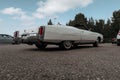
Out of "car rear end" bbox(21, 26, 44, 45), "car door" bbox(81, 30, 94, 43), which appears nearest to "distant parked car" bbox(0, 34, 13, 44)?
"car rear end" bbox(21, 26, 44, 45)

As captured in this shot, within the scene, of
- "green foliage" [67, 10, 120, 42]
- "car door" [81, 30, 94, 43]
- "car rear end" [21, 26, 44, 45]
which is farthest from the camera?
"green foliage" [67, 10, 120, 42]

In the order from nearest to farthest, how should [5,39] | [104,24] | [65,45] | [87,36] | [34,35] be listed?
[34,35], [65,45], [87,36], [5,39], [104,24]

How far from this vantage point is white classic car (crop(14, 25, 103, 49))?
34.3 feet

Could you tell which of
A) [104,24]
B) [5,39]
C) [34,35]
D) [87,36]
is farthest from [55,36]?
[104,24]

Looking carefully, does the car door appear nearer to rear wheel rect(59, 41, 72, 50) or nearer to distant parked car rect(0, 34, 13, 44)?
rear wheel rect(59, 41, 72, 50)

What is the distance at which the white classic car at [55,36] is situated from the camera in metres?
10.5


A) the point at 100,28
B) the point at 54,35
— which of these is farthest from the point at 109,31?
the point at 54,35

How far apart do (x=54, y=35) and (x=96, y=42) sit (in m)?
4.43

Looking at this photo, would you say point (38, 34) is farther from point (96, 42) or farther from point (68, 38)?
point (96, 42)

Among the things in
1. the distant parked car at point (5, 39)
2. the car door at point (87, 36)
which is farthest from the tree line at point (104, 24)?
the car door at point (87, 36)

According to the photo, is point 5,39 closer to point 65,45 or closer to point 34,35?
point 34,35

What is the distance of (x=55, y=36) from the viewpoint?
1077 centimetres

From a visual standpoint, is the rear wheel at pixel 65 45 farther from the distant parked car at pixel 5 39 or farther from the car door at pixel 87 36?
the distant parked car at pixel 5 39

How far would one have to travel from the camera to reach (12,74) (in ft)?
16.0
